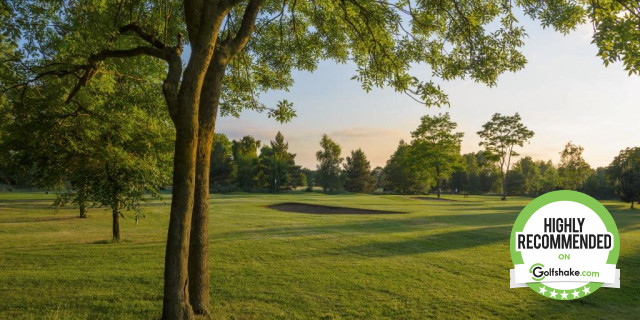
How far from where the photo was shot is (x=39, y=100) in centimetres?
890

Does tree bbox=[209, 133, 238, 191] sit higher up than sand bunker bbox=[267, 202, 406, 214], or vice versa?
tree bbox=[209, 133, 238, 191]

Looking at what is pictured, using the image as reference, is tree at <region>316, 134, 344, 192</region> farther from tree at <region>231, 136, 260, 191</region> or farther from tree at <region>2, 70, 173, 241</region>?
tree at <region>2, 70, 173, 241</region>

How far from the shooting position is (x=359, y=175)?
77.2m

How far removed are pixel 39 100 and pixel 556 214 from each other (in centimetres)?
1362

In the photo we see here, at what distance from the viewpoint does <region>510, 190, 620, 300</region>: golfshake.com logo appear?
24.8 feet

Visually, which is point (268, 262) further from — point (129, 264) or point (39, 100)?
point (39, 100)

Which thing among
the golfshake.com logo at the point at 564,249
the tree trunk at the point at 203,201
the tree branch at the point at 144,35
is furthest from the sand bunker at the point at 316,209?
the tree branch at the point at 144,35

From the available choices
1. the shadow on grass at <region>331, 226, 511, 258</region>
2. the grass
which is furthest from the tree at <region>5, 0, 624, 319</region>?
the shadow on grass at <region>331, 226, 511, 258</region>

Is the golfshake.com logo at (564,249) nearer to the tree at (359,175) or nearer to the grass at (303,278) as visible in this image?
the grass at (303,278)

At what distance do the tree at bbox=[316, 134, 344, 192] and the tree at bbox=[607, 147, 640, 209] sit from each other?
46978 mm

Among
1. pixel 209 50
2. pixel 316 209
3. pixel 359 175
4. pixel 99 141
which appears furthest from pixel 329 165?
pixel 209 50

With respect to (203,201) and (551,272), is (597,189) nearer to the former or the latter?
(551,272)

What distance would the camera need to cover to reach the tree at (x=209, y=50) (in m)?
4.62

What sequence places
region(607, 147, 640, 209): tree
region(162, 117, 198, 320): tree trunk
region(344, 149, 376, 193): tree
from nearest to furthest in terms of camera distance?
region(162, 117, 198, 320): tree trunk, region(607, 147, 640, 209): tree, region(344, 149, 376, 193): tree
